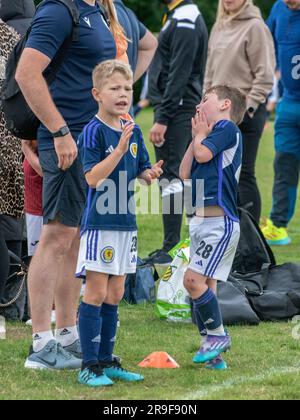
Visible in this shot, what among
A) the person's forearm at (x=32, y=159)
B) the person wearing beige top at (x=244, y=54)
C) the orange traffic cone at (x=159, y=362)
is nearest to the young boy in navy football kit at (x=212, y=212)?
the orange traffic cone at (x=159, y=362)

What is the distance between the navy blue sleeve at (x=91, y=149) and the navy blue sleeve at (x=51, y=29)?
1.54ft

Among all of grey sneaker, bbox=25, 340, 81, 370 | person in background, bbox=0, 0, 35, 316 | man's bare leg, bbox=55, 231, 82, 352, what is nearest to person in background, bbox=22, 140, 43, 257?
person in background, bbox=0, 0, 35, 316

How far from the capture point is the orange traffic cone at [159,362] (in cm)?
615

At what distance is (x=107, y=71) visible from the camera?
5754 mm

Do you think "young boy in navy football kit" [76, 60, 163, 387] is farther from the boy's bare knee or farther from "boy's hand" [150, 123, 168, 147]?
"boy's hand" [150, 123, 168, 147]

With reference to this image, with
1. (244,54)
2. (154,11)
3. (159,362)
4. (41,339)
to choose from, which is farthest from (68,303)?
(154,11)

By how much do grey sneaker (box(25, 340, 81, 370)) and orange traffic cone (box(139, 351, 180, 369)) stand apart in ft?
1.21

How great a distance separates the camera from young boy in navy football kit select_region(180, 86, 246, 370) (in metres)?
6.15

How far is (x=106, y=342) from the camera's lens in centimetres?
590

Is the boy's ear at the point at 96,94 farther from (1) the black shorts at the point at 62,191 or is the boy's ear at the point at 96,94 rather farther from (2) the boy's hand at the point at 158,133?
Result: (2) the boy's hand at the point at 158,133

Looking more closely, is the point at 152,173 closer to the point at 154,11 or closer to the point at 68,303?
the point at 68,303

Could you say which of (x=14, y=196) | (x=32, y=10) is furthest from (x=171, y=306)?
(x=32, y=10)

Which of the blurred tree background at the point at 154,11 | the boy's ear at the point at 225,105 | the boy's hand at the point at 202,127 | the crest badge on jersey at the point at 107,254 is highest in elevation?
the boy's ear at the point at 225,105

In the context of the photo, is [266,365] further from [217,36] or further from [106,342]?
[217,36]
